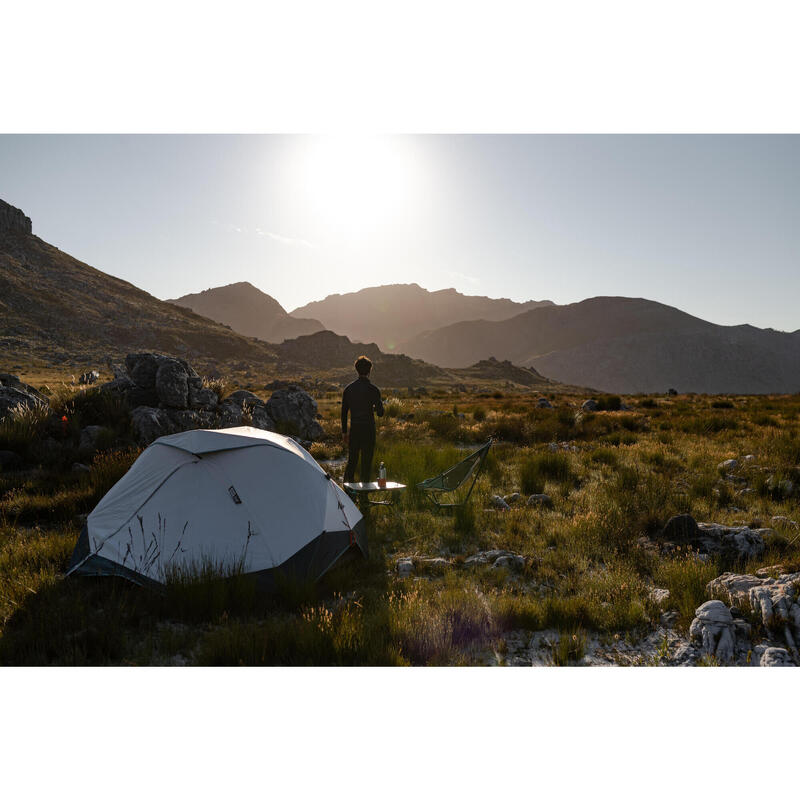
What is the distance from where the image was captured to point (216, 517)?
5262 millimetres

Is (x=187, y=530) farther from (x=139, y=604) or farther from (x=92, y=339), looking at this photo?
(x=92, y=339)

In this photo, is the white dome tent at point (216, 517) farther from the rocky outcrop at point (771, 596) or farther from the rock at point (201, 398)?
the rock at point (201, 398)

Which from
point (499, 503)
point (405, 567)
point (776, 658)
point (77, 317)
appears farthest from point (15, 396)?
point (77, 317)

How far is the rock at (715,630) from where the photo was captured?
13.5ft

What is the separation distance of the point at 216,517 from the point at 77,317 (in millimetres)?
100802

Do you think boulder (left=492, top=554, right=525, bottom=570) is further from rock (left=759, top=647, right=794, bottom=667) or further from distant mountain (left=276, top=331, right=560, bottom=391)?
distant mountain (left=276, top=331, right=560, bottom=391)

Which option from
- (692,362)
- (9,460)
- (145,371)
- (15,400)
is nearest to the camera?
(9,460)

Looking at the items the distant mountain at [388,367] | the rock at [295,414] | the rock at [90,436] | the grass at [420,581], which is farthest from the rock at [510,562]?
the distant mountain at [388,367]

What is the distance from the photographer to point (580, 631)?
4.42m

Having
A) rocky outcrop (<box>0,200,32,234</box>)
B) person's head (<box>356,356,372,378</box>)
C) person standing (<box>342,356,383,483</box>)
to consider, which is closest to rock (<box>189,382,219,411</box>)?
person standing (<box>342,356,383,483</box>)

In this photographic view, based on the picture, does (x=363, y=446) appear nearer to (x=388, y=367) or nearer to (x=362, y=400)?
(x=362, y=400)

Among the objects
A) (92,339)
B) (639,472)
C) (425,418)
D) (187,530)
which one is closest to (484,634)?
(187,530)

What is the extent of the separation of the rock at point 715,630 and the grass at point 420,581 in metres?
0.24

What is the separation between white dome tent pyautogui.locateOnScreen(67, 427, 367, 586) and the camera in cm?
511
